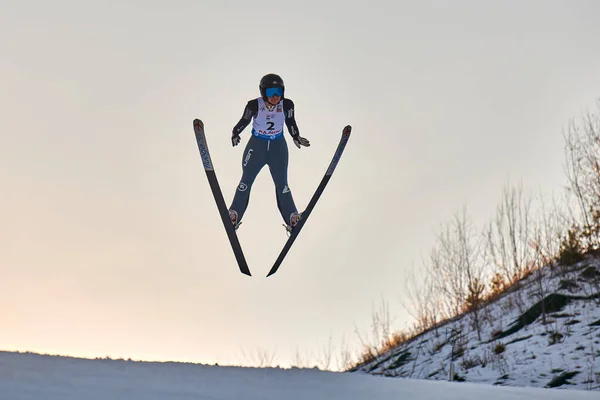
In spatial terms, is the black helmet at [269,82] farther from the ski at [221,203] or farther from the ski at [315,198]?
the ski at [315,198]

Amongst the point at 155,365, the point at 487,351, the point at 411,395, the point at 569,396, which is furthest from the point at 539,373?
the point at 155,365

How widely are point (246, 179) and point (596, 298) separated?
6.69 metres

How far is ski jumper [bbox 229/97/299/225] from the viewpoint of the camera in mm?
7691

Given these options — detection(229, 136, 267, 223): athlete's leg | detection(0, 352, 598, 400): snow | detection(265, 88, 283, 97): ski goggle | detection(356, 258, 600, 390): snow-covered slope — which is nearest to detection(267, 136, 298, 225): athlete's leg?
detection(229, 136, 267, 223): athlete's leg

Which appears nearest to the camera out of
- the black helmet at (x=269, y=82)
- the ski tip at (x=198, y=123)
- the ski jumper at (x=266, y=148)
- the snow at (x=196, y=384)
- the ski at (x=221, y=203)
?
the snow at (x=196, y=384)

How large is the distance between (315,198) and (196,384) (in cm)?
526

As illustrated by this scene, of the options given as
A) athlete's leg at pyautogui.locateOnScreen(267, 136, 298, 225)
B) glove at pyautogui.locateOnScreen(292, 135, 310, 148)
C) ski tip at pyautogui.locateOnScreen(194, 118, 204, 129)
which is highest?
ski tip at pyautogui.locateOnScreen(194, 118, 204, 129)

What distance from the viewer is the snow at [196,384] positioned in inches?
127

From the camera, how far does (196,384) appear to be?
11.8 feet

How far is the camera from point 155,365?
3984 millimetres

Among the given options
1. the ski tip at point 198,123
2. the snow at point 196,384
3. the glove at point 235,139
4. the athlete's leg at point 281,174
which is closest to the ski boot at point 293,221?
the athlete's leg at point 281,174

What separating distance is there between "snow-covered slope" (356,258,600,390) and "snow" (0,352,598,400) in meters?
5.20

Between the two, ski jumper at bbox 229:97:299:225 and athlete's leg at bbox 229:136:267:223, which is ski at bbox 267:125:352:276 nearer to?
ski jumper at bbox 229:97:299:225

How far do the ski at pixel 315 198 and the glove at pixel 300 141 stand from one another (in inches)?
39.0
